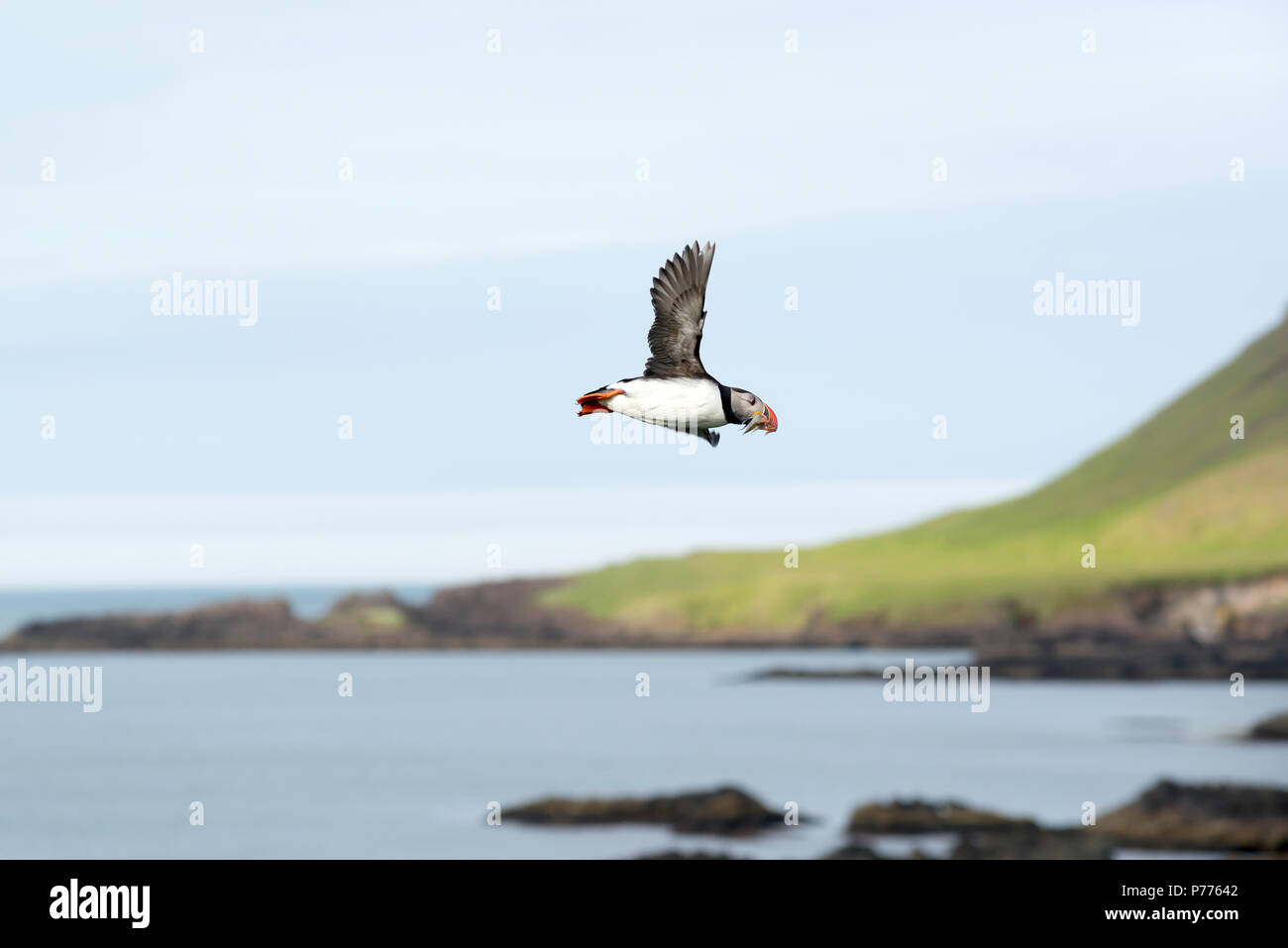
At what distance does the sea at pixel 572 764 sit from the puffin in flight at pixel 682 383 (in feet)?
175

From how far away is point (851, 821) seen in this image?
6731 centimetres

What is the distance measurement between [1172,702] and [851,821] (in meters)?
117

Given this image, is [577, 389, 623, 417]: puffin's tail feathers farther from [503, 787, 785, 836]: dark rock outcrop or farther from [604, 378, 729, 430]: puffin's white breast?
[503, 787, 785, 836]: dark rock outcrop

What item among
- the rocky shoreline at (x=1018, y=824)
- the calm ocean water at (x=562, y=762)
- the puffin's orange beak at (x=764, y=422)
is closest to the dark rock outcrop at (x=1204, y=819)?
the rocky shoreline at (x=1018, y=824)

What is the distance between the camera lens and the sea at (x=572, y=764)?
9356cm

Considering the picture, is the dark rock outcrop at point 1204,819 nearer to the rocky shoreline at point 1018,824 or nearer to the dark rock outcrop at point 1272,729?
the rocky shoreline at point 1018,824

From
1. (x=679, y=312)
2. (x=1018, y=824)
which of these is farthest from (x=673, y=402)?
(x=1018, y=824)

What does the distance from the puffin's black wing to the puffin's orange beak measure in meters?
0.63

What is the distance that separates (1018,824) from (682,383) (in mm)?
59318

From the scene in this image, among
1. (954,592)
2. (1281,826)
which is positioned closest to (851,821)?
(1281,826)

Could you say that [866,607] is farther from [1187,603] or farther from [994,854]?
[994,854]

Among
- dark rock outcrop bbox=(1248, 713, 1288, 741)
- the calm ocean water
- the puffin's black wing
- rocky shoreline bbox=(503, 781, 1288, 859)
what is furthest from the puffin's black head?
dark rock outcrop bbox=(1248, 713, 1288, 741)

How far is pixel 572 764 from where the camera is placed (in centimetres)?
12938
